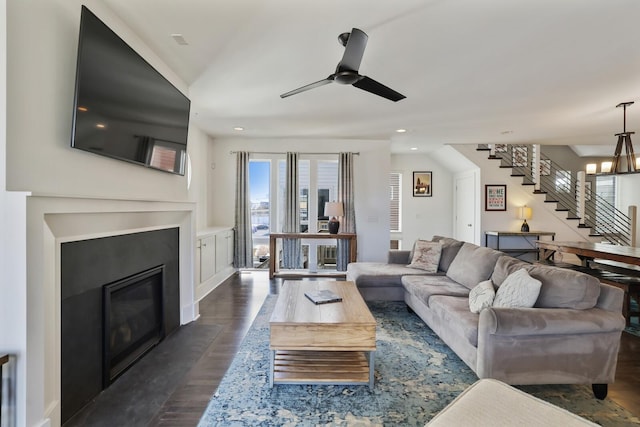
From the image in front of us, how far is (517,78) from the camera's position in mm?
3156

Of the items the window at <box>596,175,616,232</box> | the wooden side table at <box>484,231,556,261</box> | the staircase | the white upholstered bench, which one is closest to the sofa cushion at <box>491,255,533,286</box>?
the white upholstered bench

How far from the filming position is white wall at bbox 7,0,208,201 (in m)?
1.48

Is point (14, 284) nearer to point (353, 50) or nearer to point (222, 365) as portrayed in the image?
point (222, 365)

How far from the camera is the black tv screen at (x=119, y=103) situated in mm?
1756

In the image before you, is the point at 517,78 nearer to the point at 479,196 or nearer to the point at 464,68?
the point at 464,68

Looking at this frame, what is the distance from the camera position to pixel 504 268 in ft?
9.21

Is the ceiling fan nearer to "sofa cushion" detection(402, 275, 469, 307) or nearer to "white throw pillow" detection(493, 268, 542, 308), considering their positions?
"white throw pillow" detection(493, 268, 542, 308)

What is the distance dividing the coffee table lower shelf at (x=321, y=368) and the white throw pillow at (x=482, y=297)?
36.8 inches

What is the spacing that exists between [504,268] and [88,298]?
3.25 m

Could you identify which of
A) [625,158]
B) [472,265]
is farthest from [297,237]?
[625,158]

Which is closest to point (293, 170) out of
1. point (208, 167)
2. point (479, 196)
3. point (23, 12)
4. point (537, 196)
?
point (208, 167)

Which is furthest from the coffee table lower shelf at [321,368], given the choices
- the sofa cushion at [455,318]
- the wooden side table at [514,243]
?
the wooden side table at [514,243]

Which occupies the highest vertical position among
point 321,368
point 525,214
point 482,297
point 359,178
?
point 359,178

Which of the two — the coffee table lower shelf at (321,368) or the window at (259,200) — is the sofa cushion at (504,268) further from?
the window at (259,200)
